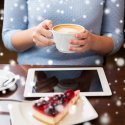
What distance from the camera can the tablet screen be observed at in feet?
2.94

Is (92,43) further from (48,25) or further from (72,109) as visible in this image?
(72,109)

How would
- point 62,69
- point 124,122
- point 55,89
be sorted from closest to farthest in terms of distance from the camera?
point 124,122 → point 55,89 → point 62,69

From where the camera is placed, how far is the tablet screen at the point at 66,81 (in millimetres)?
896

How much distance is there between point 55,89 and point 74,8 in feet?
1.40

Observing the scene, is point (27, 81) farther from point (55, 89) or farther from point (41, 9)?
point (41, 9)

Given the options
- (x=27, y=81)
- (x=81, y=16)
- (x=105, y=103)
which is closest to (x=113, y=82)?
(x=105, y=103)

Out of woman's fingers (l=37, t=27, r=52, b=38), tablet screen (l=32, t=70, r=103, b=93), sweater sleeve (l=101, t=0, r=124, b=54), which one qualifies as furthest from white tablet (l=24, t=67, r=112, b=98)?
sweater sleeve (l=101, t=0, r=124, b=54)

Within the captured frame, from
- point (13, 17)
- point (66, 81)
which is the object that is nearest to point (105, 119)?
point (66, 81)

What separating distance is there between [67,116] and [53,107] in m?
0.04

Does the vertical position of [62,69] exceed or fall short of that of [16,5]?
it falls short

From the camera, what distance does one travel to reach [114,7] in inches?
48.8

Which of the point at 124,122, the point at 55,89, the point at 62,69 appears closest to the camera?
the point at 124,122

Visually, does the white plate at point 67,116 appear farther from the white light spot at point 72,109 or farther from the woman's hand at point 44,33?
the woman's hand at point 44,33

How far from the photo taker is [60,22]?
1.21 m
